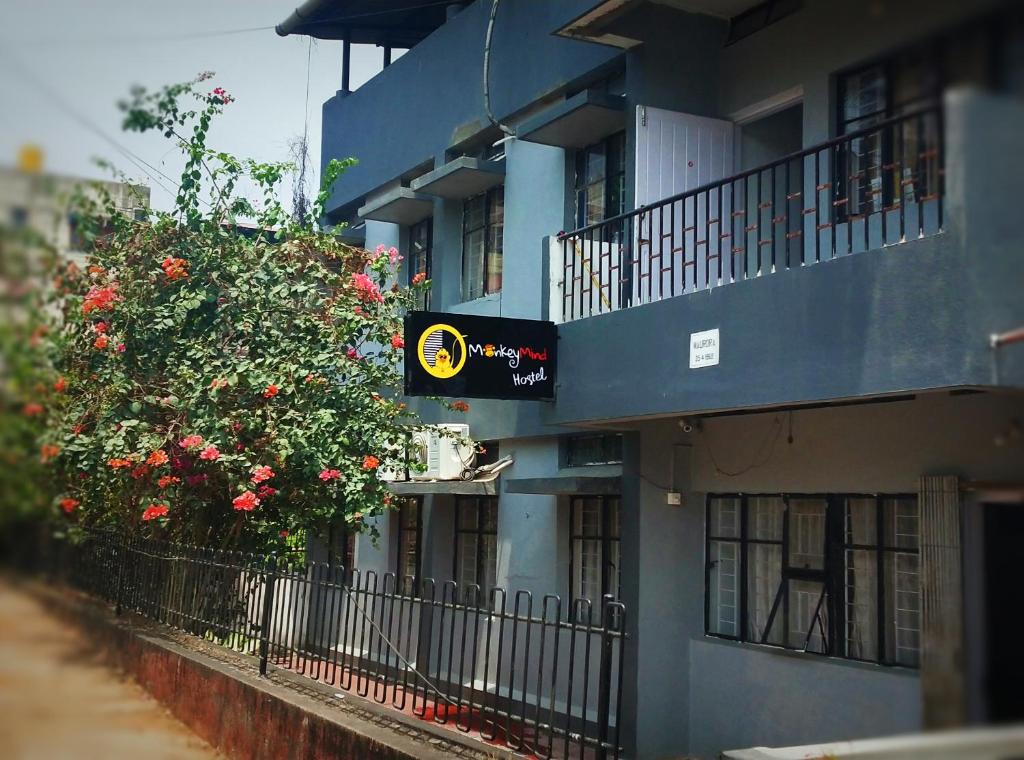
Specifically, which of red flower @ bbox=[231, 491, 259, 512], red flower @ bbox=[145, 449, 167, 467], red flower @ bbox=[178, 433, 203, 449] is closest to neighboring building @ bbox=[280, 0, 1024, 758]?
red flower @ bbox=[231, 491, 259, 512]

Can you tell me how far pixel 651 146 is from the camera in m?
9.40

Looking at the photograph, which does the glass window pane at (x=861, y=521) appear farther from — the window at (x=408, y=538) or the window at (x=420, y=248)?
the window at (x=420, y=248)

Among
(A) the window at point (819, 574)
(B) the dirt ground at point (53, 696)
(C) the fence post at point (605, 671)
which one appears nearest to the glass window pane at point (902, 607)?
(A) the window at point (819, 574)

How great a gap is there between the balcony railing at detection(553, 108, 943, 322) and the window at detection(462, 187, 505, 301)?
2477 millimetres

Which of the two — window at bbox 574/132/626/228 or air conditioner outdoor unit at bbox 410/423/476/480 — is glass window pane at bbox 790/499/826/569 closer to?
window at bbox 574/132/626/228

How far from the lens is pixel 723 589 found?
970 cm

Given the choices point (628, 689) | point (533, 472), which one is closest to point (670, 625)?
point (628, 689)

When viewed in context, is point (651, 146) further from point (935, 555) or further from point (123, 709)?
point (123, 709)

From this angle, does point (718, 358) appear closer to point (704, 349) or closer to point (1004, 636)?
point (704, 349)

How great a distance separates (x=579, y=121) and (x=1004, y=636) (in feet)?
31.7

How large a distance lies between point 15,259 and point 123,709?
495mm

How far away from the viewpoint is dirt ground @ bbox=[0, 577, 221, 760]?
881mm

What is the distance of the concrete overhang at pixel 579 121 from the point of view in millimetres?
9875

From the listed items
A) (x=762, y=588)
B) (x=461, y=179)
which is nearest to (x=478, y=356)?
(x=762, y=588)
